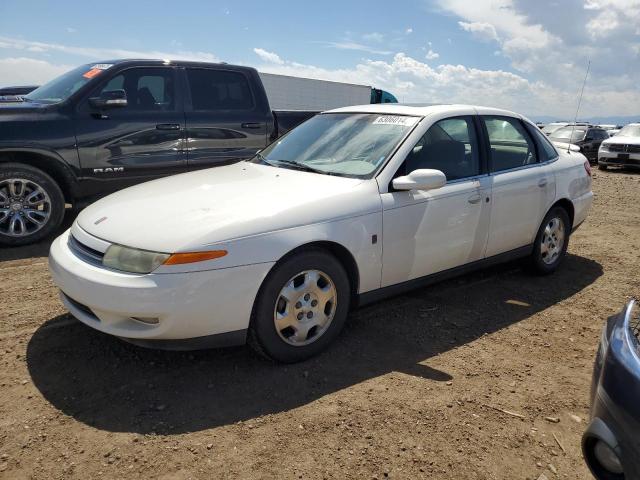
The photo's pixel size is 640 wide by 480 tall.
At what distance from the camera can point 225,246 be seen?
273 centimetres

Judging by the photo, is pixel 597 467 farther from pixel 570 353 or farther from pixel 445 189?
pixel 445 189

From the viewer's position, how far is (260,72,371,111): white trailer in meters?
22.0

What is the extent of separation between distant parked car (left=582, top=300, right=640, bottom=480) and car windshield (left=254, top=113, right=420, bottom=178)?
1.87 m

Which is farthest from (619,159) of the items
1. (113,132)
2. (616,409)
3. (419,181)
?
(616,409)

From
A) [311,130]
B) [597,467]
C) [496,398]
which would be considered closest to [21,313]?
[311,130]

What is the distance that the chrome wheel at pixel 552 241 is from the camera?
4.80 meters

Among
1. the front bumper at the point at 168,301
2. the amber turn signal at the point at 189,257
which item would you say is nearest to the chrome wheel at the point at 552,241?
the front bumper at the point at 168,301

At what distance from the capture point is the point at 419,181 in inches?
131

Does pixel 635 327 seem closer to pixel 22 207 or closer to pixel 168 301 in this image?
pixel 168 301

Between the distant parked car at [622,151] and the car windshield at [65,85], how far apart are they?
15154 mm

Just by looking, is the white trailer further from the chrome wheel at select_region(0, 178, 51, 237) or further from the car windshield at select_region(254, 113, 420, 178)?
the car windshield at select_region(254, 113, 420, 178)

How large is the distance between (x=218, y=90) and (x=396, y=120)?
3.26 meters

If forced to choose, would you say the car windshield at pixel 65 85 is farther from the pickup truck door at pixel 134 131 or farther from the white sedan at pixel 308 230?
the white sedan at pixel 308 230

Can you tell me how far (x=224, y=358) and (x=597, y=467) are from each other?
6.87ft
